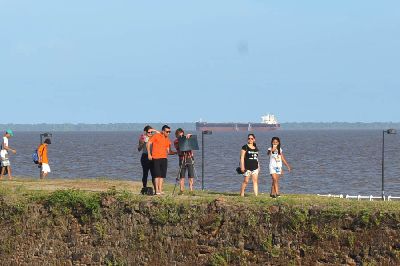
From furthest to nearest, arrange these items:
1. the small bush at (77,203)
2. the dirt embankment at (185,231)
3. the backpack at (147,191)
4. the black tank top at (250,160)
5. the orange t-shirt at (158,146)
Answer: the orange t-shirt at (158,146)
the black tank top at (250,160)
the backpack at (147,191)
the small bush at (77,203)
the dirt embankment at (185,231)

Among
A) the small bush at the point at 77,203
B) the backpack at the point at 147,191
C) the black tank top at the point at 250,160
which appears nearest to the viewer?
the small bush at the point at 77,203

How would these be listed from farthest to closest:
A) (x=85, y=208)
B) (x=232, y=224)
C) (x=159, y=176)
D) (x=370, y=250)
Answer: (x=159, y=176)
(x=85, y=208)
(x=232, y=224)
(x=370, y=250)

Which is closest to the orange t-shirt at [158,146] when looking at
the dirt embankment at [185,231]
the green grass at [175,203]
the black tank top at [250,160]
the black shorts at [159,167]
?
the black shorts at [159,167]

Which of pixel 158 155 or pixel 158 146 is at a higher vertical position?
pixel 158 146

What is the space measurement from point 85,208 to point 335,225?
4.93 metres

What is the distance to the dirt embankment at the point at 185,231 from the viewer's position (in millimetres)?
13727

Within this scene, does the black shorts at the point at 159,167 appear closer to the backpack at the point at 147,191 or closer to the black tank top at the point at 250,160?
the backpack at the point at 147,191

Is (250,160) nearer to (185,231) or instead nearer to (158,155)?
(158,155)

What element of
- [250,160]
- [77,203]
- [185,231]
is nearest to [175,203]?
[185,231]

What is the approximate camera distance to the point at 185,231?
14711mm

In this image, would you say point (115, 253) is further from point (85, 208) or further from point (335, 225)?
point (335, 225)

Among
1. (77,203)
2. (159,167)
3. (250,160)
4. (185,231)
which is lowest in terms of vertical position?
(185,231)

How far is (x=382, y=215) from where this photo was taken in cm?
1360

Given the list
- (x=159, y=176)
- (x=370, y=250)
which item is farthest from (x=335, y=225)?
(x=159, y=176)
